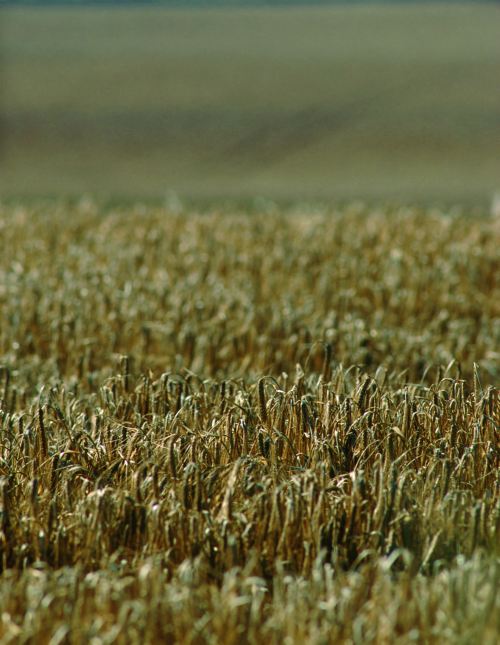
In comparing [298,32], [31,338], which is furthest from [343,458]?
[298,32]

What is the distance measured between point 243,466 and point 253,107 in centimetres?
4691

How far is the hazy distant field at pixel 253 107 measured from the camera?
138 feet

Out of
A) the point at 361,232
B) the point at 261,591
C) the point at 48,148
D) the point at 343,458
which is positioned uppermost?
the point at 48,148

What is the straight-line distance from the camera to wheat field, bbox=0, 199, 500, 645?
3152 millimetres

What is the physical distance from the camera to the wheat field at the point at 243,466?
10.3 feet

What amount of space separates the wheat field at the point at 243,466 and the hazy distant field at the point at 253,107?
2352cm

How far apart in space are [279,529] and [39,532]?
2.93ft

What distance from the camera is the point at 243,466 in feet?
14.2

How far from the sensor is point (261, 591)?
3.41 m

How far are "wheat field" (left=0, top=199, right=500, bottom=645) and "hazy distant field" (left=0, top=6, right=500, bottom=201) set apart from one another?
926 inches

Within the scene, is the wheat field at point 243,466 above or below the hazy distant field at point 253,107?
below

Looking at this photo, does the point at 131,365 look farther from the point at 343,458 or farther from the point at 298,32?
the point at 298,32

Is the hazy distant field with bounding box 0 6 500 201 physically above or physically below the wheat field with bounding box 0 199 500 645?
above

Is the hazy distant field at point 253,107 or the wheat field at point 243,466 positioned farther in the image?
the hazy distant field at point 253,107
